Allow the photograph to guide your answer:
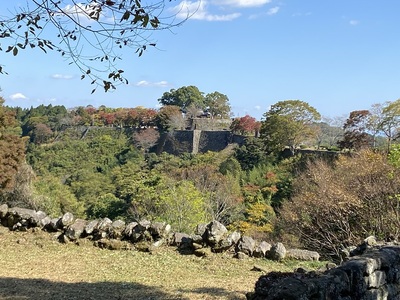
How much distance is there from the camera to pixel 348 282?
336cm

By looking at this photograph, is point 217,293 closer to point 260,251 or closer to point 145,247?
point 260,251

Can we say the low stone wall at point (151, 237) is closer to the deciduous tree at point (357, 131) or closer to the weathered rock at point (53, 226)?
the weathered rock at point (53, 226)

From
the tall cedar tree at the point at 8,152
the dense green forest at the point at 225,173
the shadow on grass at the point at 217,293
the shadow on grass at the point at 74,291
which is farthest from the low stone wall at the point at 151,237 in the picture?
the tall cedar tree at the point at 8,152

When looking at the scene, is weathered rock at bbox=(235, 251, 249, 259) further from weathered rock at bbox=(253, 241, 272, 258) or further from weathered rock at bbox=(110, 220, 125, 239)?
weathered rock at bbox=(110, 220, 125, 239)

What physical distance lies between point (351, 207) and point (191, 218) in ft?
14.7

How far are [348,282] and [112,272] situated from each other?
13.2 ft

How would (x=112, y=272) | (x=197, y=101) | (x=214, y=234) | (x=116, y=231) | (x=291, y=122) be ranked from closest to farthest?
(x=112, y=272), (x=214, y=234), (x=116, y=231), (x=291, y=122), (x=197, y=101)

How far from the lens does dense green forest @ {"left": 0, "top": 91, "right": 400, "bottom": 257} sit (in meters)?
11.9

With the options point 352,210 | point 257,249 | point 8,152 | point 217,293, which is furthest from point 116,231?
point 8,152

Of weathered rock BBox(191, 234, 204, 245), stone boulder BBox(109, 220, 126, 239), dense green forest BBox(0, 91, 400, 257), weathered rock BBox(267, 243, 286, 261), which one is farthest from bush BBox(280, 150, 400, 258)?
stone boulder BBox(109, 220, 126, 239)

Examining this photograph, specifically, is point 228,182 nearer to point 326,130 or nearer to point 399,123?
point 399,123

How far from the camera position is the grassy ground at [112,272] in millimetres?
5289

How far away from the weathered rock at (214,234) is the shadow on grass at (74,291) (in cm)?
200

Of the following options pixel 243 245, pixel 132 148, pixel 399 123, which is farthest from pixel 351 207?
pixel 132 148
